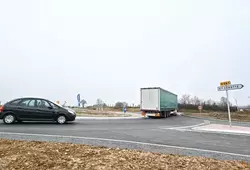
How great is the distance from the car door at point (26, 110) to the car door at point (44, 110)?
0.91 feet

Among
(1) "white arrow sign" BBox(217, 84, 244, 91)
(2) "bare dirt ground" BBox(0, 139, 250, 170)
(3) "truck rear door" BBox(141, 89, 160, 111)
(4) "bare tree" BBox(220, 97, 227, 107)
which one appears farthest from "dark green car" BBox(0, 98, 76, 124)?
(4) "bare tree" BBox(220, 97, 227, 107)

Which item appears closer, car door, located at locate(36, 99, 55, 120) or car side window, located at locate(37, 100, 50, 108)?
car door, located at locate(36, 99, 55, 120)

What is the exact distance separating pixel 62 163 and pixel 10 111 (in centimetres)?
846

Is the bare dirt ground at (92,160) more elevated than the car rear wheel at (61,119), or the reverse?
the car rear wheel at (61,119)

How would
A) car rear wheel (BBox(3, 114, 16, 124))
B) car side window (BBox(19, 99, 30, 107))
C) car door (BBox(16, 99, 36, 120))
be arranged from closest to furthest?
car rear wheel (BBox(3, 114, 16, 124)) < car door (BBox(16, 99, 36, 120)) < car side window (BBox(19, 99, 30, 107))

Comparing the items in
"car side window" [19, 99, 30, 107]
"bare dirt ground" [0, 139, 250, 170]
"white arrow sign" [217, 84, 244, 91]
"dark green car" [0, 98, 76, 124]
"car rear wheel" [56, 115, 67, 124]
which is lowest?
"bare dirt ground" [0, 139, 250, 170]

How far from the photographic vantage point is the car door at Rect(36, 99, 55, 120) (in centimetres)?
1109

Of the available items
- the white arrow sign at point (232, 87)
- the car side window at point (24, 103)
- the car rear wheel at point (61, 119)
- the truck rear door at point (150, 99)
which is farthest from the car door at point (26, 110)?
the truck rear door at point (150, 99)

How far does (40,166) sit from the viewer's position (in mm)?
3938

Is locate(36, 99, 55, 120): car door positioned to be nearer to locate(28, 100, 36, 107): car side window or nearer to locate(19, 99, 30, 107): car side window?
locate(28, 100, 36, 107): car side window

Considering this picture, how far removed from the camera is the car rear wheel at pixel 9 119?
10.5 metres

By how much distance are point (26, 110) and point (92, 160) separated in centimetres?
836

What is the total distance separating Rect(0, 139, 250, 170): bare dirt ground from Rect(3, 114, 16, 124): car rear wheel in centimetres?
611

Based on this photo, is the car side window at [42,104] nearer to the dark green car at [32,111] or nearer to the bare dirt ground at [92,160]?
the dark green car at [32,111]
